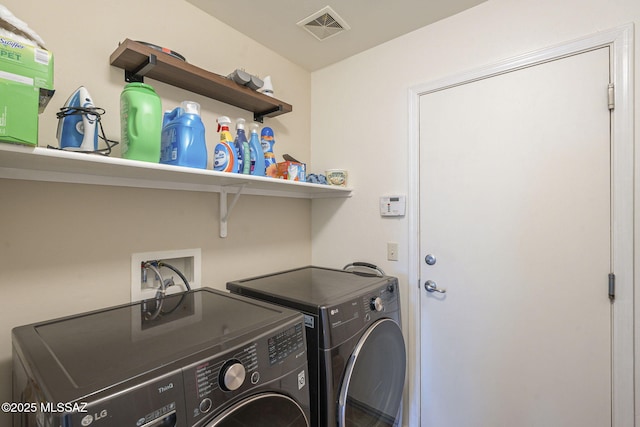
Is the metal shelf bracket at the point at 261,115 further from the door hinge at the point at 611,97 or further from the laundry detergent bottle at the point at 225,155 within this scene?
the door hinge at the point at 611,97

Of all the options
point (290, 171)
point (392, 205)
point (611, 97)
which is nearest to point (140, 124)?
point (290, 171)

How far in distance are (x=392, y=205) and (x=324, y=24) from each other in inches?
45.0

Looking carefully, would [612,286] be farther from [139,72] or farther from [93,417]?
[139,72]

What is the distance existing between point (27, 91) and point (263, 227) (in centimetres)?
134

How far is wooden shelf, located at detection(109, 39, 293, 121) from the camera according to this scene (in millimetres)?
1246

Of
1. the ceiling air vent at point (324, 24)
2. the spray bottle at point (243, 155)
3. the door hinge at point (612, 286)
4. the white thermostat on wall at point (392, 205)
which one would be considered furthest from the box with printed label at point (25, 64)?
the door hinge at point (612, 286)

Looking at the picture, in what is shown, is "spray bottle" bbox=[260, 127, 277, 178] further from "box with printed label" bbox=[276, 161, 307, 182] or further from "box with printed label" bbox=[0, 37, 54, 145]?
"box with printed label" bbox=[0, 37, 54, 145]

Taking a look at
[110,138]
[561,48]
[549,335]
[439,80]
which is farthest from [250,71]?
[549,335]

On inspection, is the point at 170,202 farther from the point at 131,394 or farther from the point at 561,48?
the point at 561,48

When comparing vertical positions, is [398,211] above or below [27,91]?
below

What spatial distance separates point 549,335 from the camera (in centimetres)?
143

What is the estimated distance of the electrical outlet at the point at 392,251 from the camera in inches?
74.6

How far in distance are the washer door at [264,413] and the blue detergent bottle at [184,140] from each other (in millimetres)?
876

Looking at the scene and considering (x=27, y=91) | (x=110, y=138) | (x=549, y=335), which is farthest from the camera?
(x=549, y=335)
